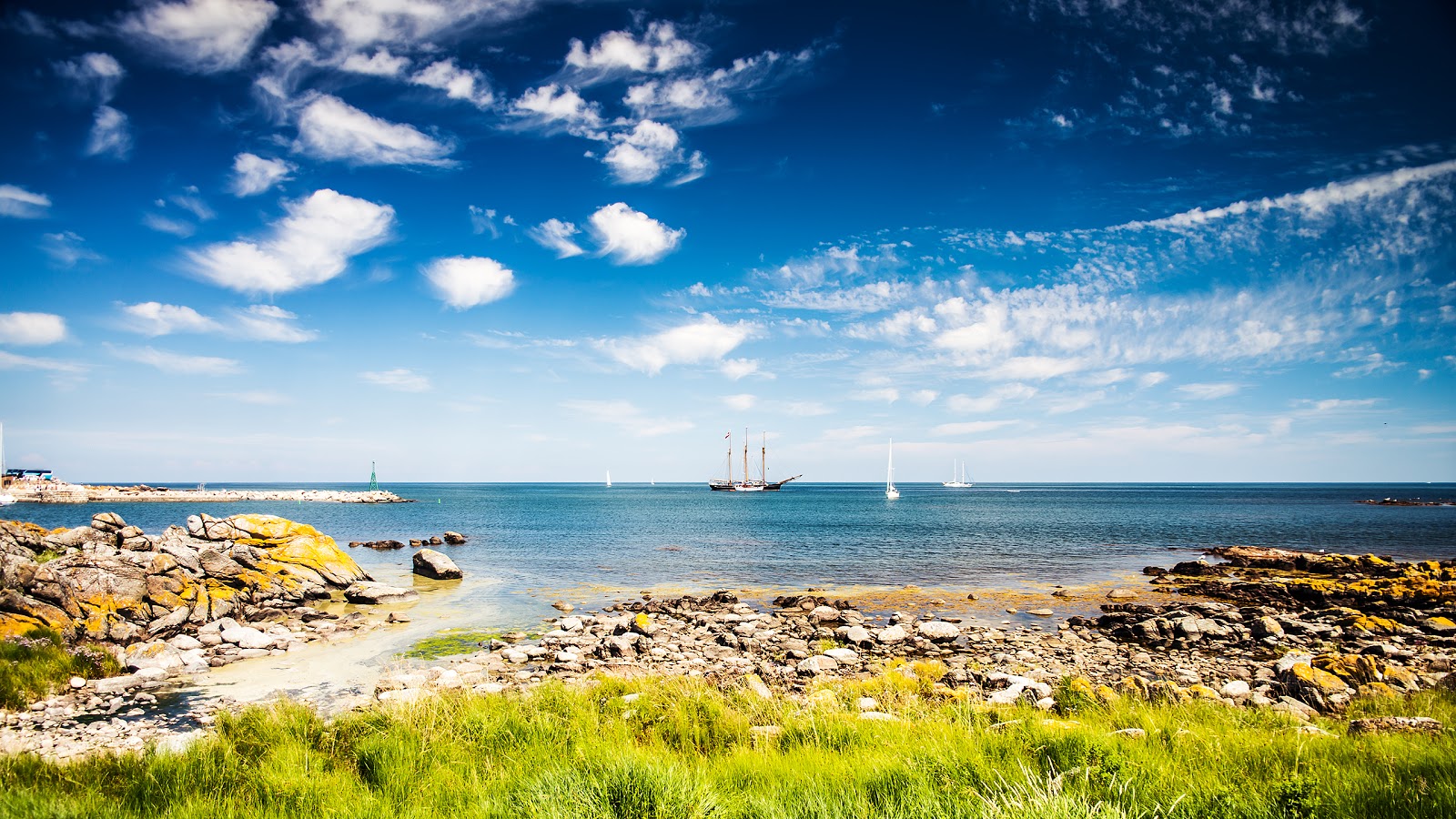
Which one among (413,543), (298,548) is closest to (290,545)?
(298,548)

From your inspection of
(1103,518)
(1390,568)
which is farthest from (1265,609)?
(1103,518)

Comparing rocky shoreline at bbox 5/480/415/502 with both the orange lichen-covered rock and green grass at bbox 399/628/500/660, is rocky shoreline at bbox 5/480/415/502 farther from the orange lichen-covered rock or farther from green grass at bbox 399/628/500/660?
green grass at bbox 399/628/500/660

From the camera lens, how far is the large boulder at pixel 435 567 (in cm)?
3083

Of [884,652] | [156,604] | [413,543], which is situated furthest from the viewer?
[413,543]

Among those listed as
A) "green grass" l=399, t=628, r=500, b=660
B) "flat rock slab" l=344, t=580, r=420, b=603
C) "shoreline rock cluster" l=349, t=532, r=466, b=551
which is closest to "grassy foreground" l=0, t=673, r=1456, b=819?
"green grass" l=399, t=628, r=500, b=660

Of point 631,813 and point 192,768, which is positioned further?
point 192,768

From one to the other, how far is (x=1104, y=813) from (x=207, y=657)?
62.1 ft

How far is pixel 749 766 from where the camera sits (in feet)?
22.5

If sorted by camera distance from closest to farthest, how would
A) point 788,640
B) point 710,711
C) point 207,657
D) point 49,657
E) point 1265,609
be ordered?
point 710,711 → point 49,657 → point 207,657 → point 788,640 → point 1265,609

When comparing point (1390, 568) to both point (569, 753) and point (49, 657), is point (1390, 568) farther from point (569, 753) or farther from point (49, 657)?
point (49, 657)

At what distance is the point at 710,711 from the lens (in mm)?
9242

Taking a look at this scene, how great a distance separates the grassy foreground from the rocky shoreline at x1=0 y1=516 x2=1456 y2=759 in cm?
144

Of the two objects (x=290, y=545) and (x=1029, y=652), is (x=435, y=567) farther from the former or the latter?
(x=1029, y=652)

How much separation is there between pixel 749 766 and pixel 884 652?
446 inches
